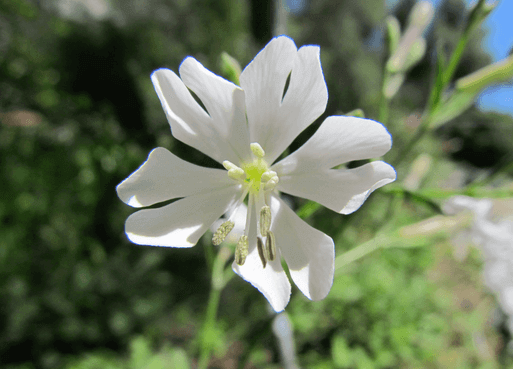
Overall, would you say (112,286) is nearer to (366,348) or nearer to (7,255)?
(7,255)

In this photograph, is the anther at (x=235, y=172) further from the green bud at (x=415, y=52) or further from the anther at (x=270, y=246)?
the green bud at (x=415, y=52)

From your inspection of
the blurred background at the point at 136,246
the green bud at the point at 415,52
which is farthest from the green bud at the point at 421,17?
the blurred background at the point at 136,246

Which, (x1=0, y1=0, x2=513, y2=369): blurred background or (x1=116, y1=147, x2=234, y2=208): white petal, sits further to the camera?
(x1=0, y1=0, x2=513, y2=369): blurred background

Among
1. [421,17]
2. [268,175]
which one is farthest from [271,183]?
[421,17]

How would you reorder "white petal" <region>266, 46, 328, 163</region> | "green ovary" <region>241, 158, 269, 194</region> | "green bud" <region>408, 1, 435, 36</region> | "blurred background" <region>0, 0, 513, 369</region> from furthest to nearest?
1. "blurred background" <region>0, 0, 513, 369</region>
2. "green bud" <region>408, 1, 435, 36</region>
3. "green ovary" <region>241, 158, 269, 194</region>
4. "white petal" <region>266, 46, 328, 163</region>

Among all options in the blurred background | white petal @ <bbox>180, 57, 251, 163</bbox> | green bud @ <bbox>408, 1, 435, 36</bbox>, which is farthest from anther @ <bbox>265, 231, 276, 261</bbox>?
the blurred background

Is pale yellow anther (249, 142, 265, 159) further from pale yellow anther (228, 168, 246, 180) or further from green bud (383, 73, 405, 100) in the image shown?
green bud (383, 73, 405, 100)
